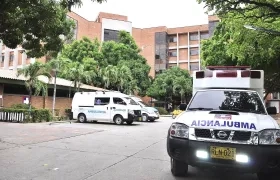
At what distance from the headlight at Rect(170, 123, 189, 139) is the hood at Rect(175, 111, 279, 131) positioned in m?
0.09

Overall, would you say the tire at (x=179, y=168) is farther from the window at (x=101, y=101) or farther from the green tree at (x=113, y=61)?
the green tree at (x=113, y=61)

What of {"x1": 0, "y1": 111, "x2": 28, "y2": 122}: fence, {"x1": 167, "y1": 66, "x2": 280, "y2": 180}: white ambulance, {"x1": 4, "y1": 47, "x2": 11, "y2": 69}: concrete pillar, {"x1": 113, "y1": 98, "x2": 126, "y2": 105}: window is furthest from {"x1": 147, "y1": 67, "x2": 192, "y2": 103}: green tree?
{"x1": 167, "y1": 66, "x2": 280, "y2": 180}: white ambulance

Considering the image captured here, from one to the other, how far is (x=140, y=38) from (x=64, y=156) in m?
60.6

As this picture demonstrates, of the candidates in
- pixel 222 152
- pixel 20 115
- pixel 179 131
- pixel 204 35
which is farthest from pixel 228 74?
pixel 204 35

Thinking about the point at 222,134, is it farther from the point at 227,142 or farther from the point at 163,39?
the point at 163,39

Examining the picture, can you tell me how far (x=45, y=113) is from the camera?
2270cm

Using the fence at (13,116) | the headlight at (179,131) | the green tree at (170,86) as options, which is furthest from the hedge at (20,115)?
the green tree at (170,86)

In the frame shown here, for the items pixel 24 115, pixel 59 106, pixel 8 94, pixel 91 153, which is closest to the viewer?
pixel 91 153

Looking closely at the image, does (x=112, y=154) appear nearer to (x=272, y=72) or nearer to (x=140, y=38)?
(x=272, y=72)

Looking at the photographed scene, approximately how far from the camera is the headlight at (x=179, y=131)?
588cm

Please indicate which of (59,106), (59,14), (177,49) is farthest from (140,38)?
(59,14)

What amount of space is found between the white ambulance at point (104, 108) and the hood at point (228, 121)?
15657mm

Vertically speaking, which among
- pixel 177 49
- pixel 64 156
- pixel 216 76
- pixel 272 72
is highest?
pixel 177 49

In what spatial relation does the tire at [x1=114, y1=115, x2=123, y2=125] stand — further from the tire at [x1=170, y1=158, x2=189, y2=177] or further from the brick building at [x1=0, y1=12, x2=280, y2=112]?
the brick building at [x1=0, y1=12, x2=280, y2=112]
